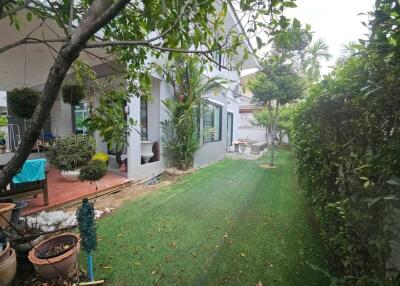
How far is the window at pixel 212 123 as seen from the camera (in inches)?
377

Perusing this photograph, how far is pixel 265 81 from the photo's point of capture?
9.10 metres

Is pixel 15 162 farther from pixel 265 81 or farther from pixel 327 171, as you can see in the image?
pixel 265 81

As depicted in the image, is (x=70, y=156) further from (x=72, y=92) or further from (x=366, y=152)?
(x=366, y=152)

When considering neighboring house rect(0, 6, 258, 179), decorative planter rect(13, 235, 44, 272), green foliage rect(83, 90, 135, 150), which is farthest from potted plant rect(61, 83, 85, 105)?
green foliage rect(83, 90, 135, 150)

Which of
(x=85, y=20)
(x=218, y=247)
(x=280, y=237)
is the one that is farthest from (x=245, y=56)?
(x=280, y=237)

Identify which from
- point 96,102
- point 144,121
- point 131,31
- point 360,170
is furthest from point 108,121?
point 144,121

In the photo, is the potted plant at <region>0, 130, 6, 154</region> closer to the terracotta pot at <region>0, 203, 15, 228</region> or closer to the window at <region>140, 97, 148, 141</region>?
the window at <region>140, 97, 148, 141</region>

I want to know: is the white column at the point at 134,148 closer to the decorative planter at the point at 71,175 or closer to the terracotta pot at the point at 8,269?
the decorative planter at the point at 71,175

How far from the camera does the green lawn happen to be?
8.86ft

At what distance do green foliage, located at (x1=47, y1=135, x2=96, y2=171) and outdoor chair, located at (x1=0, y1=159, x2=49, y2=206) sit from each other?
1684 mm

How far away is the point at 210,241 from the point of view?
3.46 meters

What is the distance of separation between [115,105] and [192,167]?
22.1ft

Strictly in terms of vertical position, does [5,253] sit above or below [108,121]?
below

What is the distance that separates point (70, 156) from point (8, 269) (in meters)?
4.10
